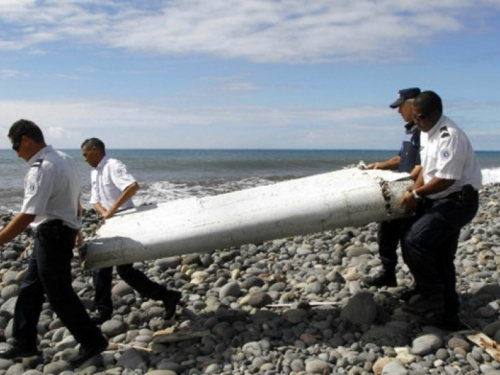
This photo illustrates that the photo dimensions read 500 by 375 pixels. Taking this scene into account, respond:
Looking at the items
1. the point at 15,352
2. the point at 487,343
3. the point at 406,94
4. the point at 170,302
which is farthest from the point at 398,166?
the point at 15,352

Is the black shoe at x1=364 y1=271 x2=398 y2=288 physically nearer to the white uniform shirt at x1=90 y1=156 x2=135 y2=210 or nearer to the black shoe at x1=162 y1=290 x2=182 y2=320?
the black shoe at x1=162 y1=290 x2=182 y2=320

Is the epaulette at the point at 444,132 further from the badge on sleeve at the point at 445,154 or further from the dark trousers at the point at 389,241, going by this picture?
the dark trousers at the point at 389,241

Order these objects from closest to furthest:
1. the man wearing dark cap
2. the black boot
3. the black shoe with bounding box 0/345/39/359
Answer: the black shoe with bounding box 0/345/39/359
the man wearing dark cap
the black boot

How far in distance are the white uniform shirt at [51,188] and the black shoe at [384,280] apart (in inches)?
117

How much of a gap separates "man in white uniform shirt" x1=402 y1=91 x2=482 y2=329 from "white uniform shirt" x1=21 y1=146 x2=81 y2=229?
2.63 metres

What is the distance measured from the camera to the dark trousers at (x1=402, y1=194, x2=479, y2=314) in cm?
443

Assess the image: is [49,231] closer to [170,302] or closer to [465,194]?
[170,302]

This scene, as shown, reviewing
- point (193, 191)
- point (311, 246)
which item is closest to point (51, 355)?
point (311, 246)

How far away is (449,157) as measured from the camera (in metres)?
4.22

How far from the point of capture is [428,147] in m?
4.46

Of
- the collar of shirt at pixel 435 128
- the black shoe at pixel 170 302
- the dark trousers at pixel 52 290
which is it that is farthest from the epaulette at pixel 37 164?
the collar of shirt at pixel 435 128

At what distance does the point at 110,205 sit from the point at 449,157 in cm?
313

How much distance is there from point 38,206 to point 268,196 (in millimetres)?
1954

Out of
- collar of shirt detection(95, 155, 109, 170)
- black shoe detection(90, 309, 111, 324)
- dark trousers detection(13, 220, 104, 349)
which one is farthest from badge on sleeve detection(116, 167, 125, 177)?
black shoe detection(90, 309, 111, 324)
